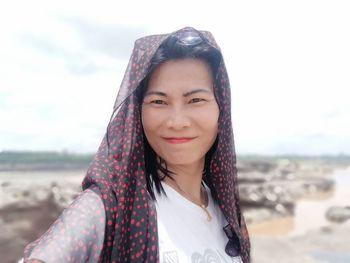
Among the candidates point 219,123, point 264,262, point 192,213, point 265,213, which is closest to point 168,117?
point 219,123

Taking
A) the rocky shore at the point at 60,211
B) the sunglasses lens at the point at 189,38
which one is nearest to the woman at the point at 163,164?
the sunglasses lens at the point at 189,38

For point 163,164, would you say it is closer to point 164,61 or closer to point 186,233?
point 186,233

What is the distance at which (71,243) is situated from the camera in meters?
1.15

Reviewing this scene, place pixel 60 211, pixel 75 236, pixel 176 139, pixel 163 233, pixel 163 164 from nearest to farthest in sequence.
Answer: pixel 75 236 → pixel 163 233 → pixel 176 139 → pixel 163 164 → pixel 60 211

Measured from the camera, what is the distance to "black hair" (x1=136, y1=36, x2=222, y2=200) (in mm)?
1566

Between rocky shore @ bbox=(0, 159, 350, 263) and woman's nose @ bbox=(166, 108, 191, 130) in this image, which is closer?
woman's nose @ bbox=(166, 108, 191, 130)

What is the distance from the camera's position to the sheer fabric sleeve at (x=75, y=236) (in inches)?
44.0

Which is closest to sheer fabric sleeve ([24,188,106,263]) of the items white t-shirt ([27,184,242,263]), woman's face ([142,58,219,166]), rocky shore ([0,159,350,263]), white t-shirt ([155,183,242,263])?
white t-shirt ([27,184,242,263])

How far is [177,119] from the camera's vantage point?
1.52 metres

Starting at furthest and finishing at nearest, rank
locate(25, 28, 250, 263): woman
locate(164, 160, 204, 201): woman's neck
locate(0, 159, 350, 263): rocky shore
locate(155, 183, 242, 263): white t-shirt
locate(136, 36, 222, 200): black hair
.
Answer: locate(0, 159, 350, 263): rocky shore → locate(164, 160, 204, 201): woman's neck → locate(136, 36, 222, 200): black hair → locate(155, 183, 242, 263): white t-shirt → locate(25, 28, 250, 263): woman

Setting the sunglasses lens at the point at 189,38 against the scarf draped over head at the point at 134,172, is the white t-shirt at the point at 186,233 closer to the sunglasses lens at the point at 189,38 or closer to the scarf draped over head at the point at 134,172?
the scarf draped over head at the point at 134,172

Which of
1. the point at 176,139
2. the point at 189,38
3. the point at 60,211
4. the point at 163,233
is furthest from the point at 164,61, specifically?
the point at 60,211

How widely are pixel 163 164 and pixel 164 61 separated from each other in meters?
0.44

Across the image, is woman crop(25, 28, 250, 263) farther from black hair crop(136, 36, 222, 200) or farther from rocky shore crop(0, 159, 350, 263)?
rocky shore crop(0, 159, 350, 263)
